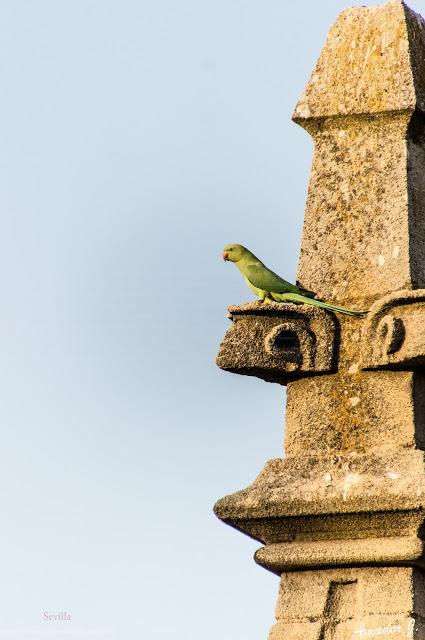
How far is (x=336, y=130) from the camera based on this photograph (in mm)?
8094

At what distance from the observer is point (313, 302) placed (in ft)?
25.4

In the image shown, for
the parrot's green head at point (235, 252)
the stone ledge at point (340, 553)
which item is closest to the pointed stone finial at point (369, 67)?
the parrot's green head at point (235, 252)

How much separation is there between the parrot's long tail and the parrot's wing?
25mm

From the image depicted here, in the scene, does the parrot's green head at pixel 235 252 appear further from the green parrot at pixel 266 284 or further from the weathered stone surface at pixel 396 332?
the weathered stone surface at pixel 396 332

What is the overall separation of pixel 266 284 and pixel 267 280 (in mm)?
21

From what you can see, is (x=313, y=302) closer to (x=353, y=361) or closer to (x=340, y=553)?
(x=353, y=361)

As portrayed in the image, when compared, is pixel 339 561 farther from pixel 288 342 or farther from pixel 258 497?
pixel 288 342

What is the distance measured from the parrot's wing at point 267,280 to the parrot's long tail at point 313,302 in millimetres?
25

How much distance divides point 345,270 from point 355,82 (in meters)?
0.99

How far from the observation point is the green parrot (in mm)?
7761

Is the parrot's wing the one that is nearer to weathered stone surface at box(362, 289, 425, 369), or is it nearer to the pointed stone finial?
weathered stone surface at box(362, 289, 425, 369)

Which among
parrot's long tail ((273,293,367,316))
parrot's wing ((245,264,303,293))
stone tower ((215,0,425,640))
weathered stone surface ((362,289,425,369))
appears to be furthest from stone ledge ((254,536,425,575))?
parrot's wing ((245,264,303,293))

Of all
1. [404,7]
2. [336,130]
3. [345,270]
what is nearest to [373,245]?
[345,270]

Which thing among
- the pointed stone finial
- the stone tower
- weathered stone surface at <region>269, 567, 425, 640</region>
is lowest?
weathered stone surface at <region>269, 567, 425, 640</region>
